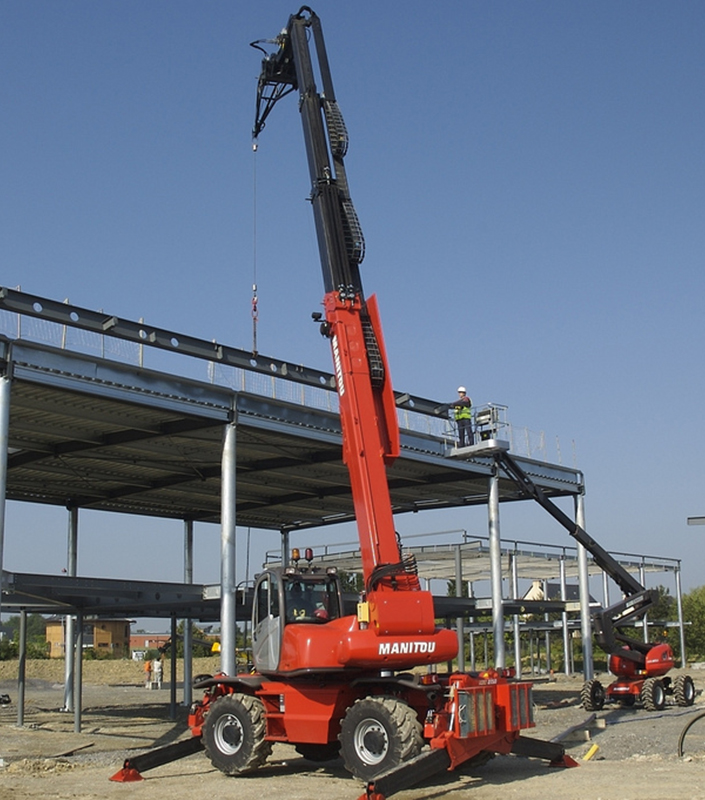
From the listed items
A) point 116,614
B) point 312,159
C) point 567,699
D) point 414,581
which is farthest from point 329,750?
point 567,699

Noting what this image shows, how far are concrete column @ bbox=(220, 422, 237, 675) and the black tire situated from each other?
14.0ft

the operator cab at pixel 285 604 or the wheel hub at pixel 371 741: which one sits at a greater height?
the operator cab at pixel 285 604

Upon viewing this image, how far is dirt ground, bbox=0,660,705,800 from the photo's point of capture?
12.7m

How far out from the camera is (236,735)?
14734 millimetres

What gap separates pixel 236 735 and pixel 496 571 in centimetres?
1412

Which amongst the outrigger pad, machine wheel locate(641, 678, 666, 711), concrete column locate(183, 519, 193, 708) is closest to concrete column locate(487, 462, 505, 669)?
machine wheel locate(641, 678, 666, 711)

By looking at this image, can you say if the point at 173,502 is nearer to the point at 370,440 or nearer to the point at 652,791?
the point at 370,440

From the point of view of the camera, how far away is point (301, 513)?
1428 inches

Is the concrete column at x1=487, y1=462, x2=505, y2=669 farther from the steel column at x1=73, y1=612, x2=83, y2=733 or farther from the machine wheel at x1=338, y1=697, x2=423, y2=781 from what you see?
the machine wheel at x1=338, y1=697, x2=423, y2=781

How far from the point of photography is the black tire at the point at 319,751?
1536cm

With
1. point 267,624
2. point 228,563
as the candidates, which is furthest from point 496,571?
point 267,624

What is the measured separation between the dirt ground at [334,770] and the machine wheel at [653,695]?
0.85ft

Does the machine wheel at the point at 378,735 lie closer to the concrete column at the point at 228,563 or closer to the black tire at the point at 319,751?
the black tire at the point at 319,751

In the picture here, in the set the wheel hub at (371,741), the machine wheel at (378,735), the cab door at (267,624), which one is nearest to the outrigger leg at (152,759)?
the cab door at (267,624)
